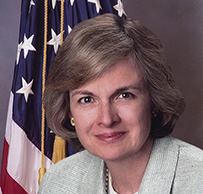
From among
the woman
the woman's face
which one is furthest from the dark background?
the woman's face

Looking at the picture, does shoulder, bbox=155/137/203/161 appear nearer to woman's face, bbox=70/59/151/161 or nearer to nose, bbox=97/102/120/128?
woman's face, bbox=70/59/151/161

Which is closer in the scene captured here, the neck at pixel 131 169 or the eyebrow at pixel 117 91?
the eyebrow at pixel 117 91

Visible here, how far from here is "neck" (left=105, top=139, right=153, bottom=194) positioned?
153cm

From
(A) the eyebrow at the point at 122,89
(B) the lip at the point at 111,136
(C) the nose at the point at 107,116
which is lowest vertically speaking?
(B) the lip at the point at 111,136

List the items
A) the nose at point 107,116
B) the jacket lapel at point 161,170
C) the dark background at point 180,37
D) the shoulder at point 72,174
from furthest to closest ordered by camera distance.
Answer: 1. the dark background at point 180,37
2. the shoulder at point 72,174
3. the jacket lapel at point 161,170
4. the nose at point 107,116

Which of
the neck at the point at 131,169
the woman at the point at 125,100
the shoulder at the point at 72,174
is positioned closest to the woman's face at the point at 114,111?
the woman at the point at 125,100

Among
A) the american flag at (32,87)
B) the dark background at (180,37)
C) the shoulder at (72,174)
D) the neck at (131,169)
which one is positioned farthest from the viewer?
the dark background at (180,37)

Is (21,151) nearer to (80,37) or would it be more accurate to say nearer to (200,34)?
(80,37)

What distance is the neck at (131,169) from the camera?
1.53 meters

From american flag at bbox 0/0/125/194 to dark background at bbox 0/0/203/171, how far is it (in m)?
0.67

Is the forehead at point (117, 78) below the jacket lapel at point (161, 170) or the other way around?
the other way around

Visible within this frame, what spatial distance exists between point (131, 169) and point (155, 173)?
13 centimetres

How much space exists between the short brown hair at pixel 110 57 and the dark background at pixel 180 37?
4.68 ft

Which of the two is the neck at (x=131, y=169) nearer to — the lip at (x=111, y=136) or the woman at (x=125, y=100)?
the woman at (x=125, y=100)
